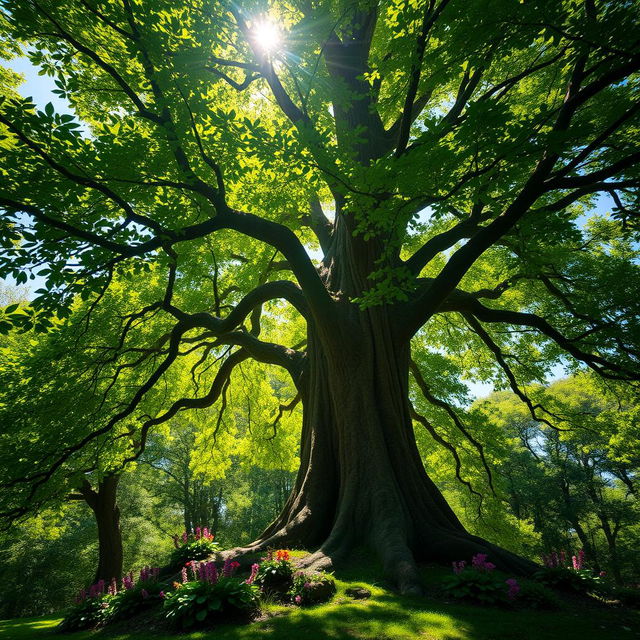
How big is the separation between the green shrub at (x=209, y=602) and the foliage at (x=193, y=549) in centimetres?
235

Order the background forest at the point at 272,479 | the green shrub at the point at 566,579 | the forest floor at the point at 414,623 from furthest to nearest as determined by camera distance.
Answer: the background forest at the point at 272,479, the green shrub at the point at 566,579, the forest floor at the point at 414,623

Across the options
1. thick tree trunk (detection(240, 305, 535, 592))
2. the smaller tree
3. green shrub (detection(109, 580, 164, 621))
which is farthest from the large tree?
the smaller tree

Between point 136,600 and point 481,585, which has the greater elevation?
point 481,585

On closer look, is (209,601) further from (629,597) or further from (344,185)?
(344,185)

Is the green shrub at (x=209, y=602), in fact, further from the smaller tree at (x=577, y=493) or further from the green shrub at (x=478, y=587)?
the smaller tree at (x=577, y=493)

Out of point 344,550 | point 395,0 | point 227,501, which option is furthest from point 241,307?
point 227,501

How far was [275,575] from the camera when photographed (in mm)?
4105

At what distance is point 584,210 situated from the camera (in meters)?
8.75

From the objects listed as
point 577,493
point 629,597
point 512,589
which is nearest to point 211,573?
point 512,589

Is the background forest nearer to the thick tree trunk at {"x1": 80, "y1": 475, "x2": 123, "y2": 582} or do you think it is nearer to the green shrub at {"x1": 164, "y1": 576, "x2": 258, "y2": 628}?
the thick tree trunk at {"x1": 80, "y1": 475, "x2": 123, "y2": 582}

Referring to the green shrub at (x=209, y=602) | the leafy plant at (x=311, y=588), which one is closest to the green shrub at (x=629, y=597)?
the leafy plant at (x=311, y=588)

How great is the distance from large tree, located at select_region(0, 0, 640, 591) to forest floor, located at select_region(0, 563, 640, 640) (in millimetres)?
532

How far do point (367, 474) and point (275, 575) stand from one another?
6.49 ft

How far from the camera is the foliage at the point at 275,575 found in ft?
13.2
